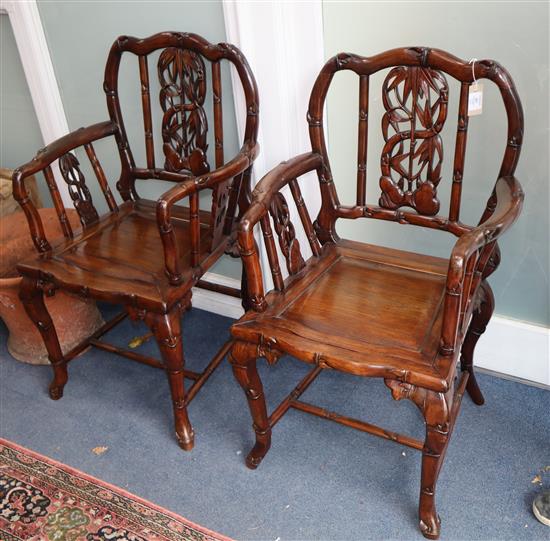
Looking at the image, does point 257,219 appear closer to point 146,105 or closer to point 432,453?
point 432,453

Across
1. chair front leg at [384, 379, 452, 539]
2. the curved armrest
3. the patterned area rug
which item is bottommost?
the patterned area rug

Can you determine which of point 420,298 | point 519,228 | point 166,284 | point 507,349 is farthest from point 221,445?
point 519,228

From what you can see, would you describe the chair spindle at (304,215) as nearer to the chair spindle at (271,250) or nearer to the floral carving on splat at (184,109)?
the chair spindle at (271,250)

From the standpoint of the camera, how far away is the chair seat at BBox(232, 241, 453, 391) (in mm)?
1337

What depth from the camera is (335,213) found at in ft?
5.67

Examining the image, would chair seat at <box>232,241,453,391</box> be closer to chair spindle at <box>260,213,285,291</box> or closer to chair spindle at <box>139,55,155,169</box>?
chair spindle at <box>260,213,285,291</box>

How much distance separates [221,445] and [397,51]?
1.22 meters

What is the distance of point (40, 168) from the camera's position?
5.78ft

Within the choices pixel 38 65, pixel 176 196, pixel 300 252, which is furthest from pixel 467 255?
Result: pixel 38 65

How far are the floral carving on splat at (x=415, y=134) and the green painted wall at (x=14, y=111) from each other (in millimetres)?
1615

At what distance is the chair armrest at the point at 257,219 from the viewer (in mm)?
1398

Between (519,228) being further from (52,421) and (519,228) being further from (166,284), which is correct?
(52,421)

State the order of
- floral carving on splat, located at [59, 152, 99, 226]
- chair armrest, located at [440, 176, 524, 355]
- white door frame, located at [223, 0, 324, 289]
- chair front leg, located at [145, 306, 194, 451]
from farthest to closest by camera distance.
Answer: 1. floral carving on splat, located at [59, 152, 99, 226]
2. white door frame, located at [223, 0, 324, 289]
3. chair front leg, located at [145, 306, 194, 451]
4. chair armrest, located at [440, 176, 524, 355]

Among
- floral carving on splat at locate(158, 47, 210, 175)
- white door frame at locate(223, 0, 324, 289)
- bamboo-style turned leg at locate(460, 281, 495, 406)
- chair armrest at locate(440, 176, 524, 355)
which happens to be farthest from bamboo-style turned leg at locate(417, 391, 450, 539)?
floral carving on splat at locate(158, 47, 210, 175)
